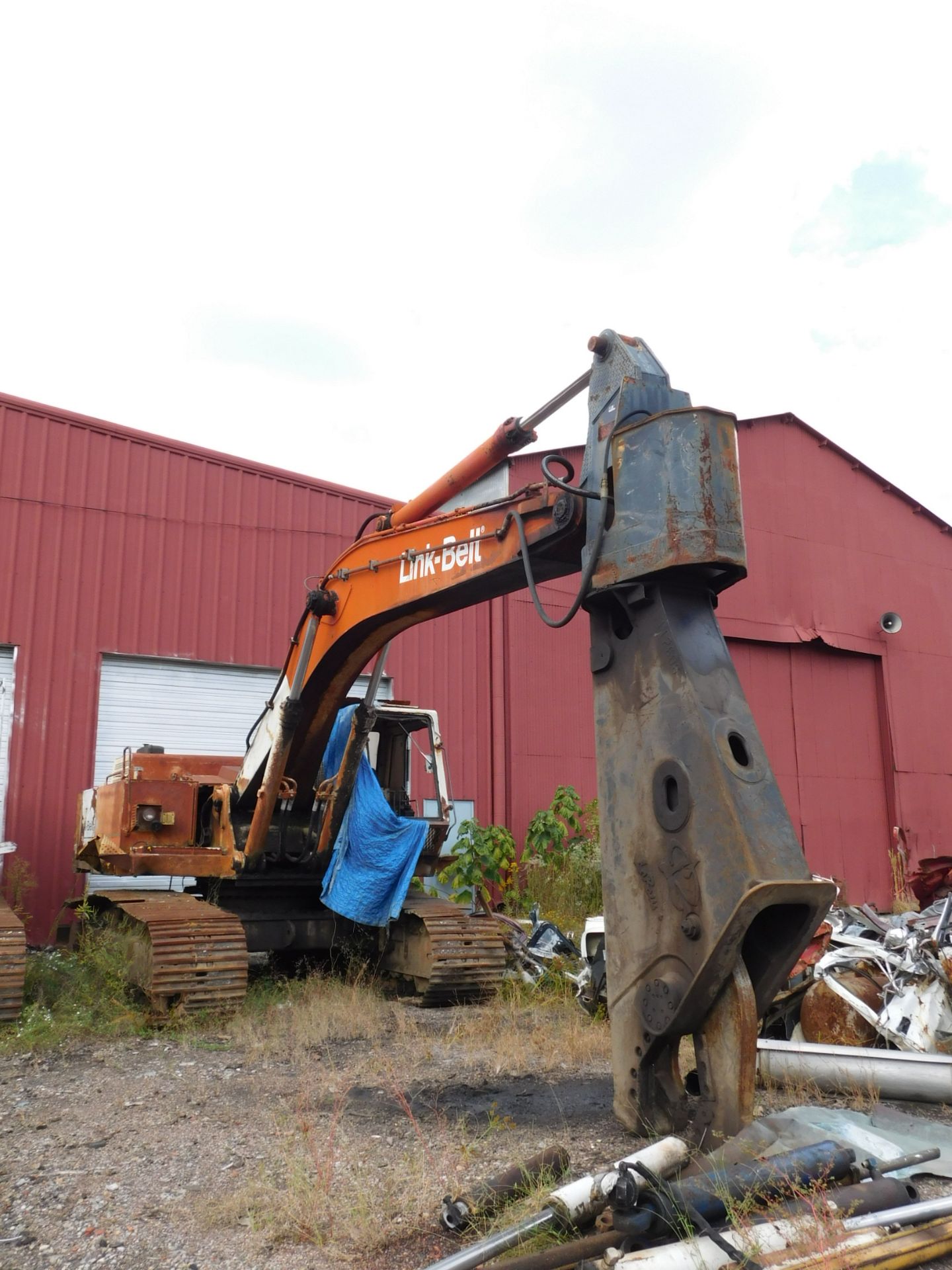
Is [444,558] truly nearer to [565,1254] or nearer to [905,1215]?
[565,1254]

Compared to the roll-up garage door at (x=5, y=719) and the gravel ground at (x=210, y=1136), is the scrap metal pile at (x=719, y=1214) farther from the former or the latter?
the roll-up garage door at (x=5, y=719)

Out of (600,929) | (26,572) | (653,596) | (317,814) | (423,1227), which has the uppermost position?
(26,572)

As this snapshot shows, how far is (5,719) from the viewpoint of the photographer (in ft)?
39.6

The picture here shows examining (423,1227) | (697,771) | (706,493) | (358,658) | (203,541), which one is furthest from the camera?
(203,541)

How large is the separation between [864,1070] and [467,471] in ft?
13.0

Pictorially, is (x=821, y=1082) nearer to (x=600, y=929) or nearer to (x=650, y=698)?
(x=600, y=929)

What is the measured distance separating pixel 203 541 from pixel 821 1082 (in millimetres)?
10466

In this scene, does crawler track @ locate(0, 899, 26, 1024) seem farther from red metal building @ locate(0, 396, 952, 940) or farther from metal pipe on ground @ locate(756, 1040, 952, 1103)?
metal pipe on ground @ locate(756, 1040, 952, 1103)

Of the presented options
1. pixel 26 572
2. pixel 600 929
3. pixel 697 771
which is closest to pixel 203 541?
pixel 26 572

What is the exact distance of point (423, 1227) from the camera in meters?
3.75

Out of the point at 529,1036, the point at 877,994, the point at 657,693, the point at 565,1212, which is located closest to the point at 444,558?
the point at 657,693

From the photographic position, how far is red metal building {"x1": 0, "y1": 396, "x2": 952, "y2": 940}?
12516 millimetres

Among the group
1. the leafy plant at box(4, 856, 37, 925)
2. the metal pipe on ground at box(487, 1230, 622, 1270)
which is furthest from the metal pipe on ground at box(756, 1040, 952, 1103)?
the leafy plant at box(4, 856, 37, 925)

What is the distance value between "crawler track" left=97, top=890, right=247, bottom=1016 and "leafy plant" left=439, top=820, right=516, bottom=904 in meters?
4.35
